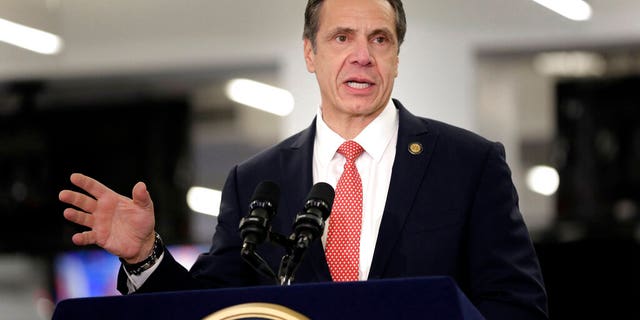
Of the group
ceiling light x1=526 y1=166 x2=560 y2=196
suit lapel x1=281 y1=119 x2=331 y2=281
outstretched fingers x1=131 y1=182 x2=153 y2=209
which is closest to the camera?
outstretched fingers x1=131 y1=182 x2=153 y2=209

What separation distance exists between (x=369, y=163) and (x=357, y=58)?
0.20m

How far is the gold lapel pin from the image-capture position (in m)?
2.45

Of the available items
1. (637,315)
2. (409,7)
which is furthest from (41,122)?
(637,315)

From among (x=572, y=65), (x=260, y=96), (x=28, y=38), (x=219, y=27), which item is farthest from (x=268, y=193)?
(x=572, y=65)

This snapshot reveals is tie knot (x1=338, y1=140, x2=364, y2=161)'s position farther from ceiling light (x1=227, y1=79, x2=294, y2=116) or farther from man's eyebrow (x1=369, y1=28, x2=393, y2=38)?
ceiling light (x1=227, y1=79, x2=294, y2=116)

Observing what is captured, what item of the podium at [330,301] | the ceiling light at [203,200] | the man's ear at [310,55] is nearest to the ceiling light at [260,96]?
the ceiling light at [203,200]

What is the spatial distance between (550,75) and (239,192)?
21.3 feet

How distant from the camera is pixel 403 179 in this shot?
7.90ft

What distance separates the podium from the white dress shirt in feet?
1.89

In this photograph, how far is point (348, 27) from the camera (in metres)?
2.53

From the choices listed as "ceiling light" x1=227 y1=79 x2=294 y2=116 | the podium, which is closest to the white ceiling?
"ceiling light" x1=227 y1=79 x2=294 y2=116

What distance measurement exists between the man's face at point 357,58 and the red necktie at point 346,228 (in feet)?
0.43

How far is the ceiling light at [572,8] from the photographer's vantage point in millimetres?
6102

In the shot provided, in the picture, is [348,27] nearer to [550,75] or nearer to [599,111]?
A: [599,111]
